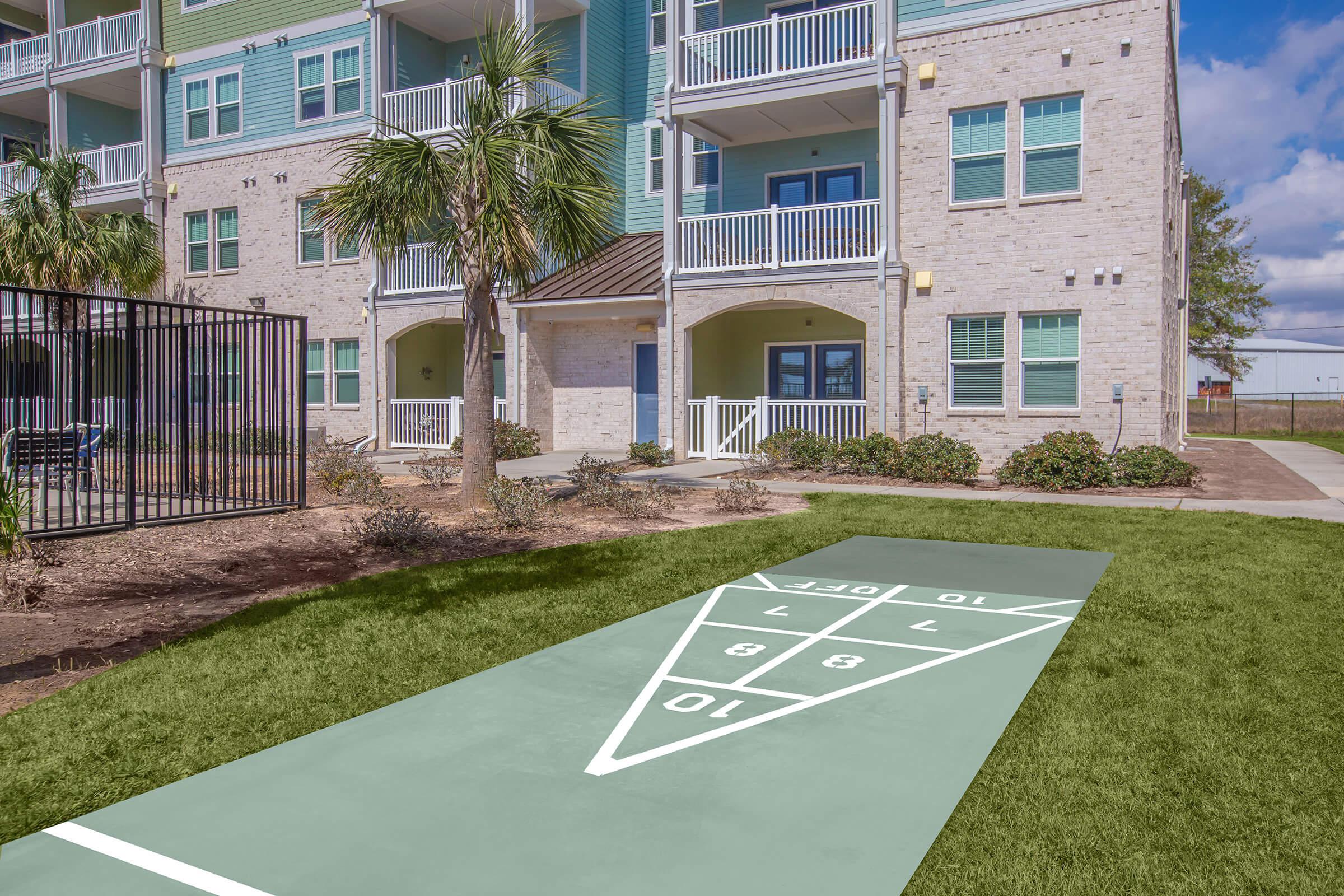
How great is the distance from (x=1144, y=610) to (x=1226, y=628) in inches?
24.0

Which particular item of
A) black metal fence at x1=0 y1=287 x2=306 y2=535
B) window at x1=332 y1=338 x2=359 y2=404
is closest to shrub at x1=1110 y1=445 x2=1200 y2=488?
black metal fence at x1=0 y1=287 x2=306 y2=535

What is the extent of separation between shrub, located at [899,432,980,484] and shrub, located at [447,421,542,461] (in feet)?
27.0

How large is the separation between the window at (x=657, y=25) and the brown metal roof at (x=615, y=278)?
16.3ft

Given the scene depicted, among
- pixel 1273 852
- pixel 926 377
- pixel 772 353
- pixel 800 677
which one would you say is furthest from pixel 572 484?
pixel 1273 852

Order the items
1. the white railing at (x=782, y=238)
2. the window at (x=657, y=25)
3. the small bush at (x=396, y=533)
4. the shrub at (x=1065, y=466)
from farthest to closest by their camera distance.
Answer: the window at (x=657, y=25) → the white railing at (x=782, y=238) → the shrub at (x=1065, y=466) → the small bush at (x=396, y=533)

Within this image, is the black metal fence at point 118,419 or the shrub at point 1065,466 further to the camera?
the shrub at point 1065,466

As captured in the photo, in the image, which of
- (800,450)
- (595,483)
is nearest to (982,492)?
(800,450)

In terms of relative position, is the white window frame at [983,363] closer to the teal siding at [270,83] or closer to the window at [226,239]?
the teal siding at [270,83]

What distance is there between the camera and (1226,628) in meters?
6.44

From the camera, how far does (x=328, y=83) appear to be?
79.6ft

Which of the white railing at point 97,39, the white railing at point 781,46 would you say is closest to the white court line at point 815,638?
the white railing at point 781,46

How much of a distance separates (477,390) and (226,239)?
1729 cm

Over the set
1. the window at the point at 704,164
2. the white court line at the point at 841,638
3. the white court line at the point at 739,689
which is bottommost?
the white court line at the point at 739,689

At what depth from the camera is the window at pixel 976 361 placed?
17.4m
